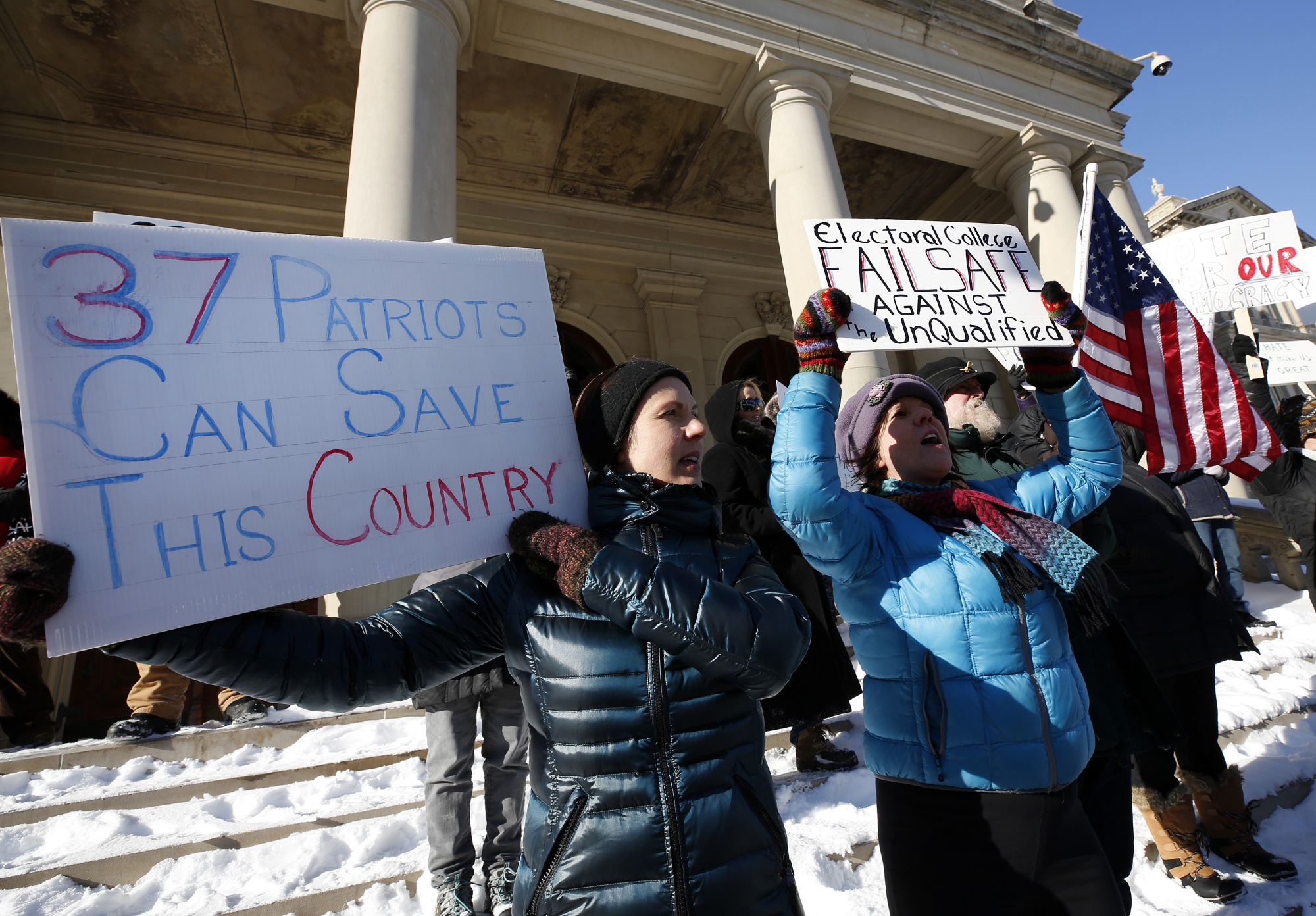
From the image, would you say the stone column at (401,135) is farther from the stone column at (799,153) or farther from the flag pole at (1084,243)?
the flag pole at (1084,243)

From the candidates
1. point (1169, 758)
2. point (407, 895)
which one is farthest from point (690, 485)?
point (1169, 758)

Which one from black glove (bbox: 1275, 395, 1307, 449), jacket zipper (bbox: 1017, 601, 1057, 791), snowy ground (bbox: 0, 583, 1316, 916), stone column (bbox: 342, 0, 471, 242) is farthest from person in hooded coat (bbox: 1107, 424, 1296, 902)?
stone column (bbox: 342, 0, 471, 242)

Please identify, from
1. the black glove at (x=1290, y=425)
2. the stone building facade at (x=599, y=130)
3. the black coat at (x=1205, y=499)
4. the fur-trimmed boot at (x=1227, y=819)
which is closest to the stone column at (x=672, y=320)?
the stone building facade at (x=599, y=130)

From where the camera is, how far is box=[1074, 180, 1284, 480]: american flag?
266cm

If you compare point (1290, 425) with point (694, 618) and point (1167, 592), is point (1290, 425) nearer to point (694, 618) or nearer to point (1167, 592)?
point (1167, 592)

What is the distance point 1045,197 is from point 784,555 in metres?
8.13

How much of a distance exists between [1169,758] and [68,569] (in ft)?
11.4

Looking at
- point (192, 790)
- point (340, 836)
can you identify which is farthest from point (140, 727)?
point (340, 836)

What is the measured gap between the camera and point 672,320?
10.3 meters

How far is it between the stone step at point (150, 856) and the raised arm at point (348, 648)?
213cm

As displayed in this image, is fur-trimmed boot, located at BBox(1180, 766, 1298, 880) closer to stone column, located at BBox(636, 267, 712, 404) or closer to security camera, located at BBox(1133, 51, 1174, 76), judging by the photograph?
stone column, located at BBox(636, 267, 712, 404)

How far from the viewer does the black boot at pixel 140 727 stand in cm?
337

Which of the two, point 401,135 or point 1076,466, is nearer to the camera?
point 1076,466

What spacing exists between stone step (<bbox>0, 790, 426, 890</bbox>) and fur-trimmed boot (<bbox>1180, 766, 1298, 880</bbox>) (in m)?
3.56
